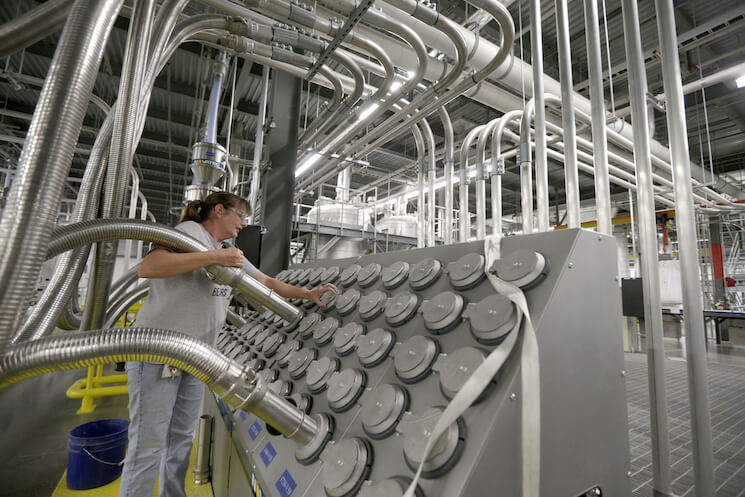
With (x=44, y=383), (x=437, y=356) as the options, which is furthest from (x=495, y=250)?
(x=44, y=383)

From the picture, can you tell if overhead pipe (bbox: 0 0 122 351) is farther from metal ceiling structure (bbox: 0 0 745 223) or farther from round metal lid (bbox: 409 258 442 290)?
metal ceiling structure (bbox: 0 0 745 223)

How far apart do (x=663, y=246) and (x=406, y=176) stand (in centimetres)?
747

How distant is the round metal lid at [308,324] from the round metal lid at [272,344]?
11 cm

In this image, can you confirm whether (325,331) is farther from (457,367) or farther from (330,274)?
(457,367)

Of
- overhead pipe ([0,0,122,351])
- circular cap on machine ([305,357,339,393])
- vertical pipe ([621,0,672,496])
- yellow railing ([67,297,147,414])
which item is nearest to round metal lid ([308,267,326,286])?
circular cap on machine ([305,357,339,393])

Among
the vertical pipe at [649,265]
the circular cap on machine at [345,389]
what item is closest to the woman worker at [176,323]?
the circular cap on machine at [345,389]

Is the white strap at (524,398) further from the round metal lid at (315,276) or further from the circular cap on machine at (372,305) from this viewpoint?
the round metal lid at (315,276)

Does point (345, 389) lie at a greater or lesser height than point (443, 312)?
lesser

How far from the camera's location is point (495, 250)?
3.05 ft

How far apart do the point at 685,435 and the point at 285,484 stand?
256 centimetres

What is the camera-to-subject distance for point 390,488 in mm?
604

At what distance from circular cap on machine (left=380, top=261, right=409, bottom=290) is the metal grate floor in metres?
1.50

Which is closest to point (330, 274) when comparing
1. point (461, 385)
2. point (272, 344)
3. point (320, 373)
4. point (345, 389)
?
point (272, 344)

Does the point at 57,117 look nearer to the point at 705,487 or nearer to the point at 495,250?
the point at 495,250
